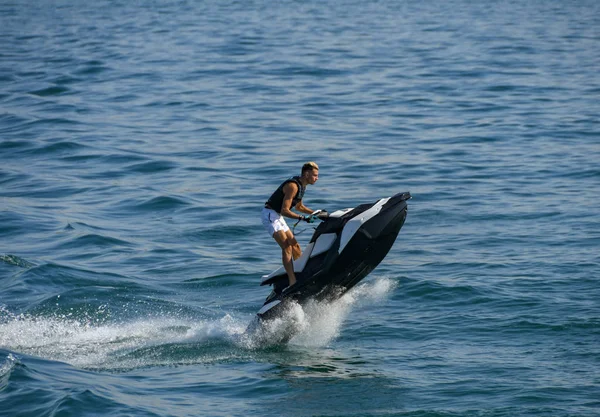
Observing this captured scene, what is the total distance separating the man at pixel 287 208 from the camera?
15.0 metres

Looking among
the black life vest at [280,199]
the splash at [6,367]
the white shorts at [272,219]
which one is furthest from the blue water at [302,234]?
the black life vest at [280,199]

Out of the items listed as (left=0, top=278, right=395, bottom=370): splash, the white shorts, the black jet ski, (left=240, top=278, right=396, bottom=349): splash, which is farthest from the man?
(left=0, top=278, right=395, bottom=370): splash

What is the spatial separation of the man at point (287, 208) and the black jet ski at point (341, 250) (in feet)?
0.79

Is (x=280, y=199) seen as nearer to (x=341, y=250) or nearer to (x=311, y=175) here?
(x=311, y=175)

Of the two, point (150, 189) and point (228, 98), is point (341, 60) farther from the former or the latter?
point (150, 189)

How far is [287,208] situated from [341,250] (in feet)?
3.69

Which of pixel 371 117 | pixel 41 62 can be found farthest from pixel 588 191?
pixel 41 62

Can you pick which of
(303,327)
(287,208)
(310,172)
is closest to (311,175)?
(310,172)

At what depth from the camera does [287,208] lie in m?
15.1

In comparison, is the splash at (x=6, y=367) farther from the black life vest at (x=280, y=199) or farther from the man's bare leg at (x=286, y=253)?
the black life vest at (x=280, y=199)

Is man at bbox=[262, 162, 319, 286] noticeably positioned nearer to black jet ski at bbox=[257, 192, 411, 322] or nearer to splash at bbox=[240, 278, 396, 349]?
black jet ski at bbox=[257, 192, 411, 322]

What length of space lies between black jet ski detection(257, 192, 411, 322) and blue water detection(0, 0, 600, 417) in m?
0.54

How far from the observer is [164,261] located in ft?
71.4

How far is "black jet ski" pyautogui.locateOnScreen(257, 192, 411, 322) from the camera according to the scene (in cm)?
1556
